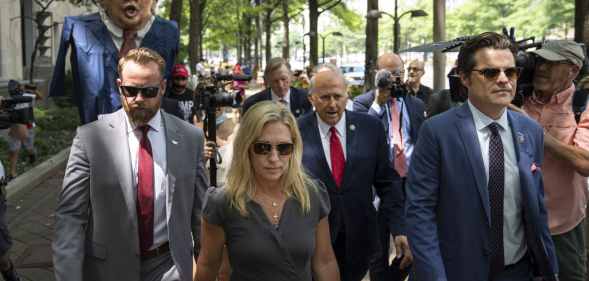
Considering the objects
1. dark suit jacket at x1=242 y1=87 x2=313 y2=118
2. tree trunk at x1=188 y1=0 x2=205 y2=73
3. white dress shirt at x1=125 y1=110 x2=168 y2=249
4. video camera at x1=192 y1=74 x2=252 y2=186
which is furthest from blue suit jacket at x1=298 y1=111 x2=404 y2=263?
tree trunk at x1=188 y1=0 x2=205 y2=73

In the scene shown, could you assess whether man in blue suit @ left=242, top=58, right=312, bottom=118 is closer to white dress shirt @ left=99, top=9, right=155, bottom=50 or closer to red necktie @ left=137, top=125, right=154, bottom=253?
white dress shirt @ left=99, top=9, right=155, bottom=50

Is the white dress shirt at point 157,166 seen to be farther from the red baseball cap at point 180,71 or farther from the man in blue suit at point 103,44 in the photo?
the red baseball cap at point 180,71

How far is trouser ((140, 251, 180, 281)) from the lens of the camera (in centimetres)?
336

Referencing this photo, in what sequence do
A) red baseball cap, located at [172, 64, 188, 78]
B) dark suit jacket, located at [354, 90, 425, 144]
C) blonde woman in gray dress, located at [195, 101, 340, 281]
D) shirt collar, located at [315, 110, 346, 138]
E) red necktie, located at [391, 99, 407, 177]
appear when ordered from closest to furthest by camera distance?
blonde woman in gray dress, located at [195, 101, 340, 281] → shirt collar, located at [315, 110, 346, 138] → red necktie, located at [391, 99, 407, 177] → dark suit jacket, located at [354, 90, 425, 144] → red baseball cap, located at [172, 64, 188, 78]

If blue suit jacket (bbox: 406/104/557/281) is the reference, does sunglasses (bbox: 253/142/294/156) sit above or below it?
above

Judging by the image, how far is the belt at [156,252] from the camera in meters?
3.35

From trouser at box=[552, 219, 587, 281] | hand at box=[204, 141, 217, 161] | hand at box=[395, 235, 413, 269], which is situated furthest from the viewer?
hand at box=[204, 141, 217, 161]

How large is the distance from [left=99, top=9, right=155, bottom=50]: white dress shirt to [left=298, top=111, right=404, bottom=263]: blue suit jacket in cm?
111

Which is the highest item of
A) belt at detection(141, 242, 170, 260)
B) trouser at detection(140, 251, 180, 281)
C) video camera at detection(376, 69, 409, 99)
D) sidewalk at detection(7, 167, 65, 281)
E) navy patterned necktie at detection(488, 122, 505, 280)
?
video camera at detection(376, 69, 409, 99)

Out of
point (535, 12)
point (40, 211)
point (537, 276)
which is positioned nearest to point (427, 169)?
point (537, 276)

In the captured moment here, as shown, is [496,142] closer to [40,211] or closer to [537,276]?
[537,276]

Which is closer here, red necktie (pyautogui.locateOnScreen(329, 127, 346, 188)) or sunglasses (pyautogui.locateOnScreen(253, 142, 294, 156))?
sunglasses (pyautogui.locateOnScreen(253, 142, 294, 156))

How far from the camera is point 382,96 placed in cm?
638

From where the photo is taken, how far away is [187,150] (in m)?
3.50
